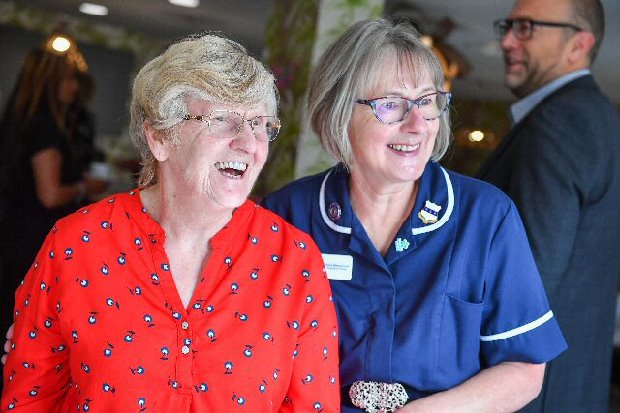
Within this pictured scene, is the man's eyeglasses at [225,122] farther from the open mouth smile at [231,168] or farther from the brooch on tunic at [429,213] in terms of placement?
the brooch on tunic at [429,213]

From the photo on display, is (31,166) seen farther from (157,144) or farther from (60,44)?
(157,144)

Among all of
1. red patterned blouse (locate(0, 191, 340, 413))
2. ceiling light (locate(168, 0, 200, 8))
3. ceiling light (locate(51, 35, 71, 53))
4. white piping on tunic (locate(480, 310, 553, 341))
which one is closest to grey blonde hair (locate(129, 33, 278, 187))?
red patterned blouse (locate(0, 191, 340, 413))

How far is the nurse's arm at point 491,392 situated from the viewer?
1.88 meters

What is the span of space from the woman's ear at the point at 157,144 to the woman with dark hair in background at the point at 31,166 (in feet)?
6.01

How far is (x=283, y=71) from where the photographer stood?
168 inches

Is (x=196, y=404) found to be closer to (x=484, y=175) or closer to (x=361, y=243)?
(x=361, y=243)

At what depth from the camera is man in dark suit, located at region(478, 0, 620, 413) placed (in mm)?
2234

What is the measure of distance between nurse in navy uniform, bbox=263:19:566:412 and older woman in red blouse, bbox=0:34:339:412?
14 cm

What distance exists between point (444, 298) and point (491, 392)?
234 millimetres

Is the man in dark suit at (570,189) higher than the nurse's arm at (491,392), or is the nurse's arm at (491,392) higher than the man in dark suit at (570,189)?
the man in dark suit at (570,189)

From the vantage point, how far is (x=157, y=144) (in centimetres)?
184

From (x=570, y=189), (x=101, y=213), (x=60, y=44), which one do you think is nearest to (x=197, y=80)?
(x=101, y=213)

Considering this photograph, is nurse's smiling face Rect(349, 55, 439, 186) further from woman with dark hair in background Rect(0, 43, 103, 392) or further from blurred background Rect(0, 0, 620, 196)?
woman with dark hair in background Rect(0, 43, 103, 392)

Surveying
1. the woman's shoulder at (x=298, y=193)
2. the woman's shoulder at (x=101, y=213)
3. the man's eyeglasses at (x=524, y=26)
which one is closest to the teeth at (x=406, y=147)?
the woman's shoulder at (x=298, y=193)
